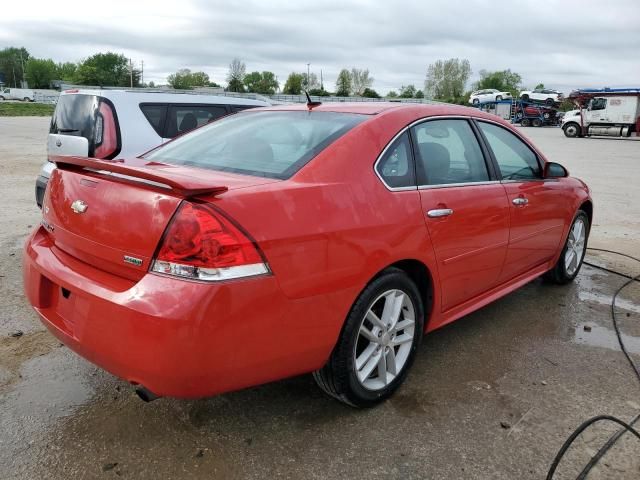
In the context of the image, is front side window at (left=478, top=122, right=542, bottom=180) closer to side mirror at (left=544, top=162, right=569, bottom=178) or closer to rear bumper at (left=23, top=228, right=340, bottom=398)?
side mirror at (left=544, top=162, right=569, bottom=178)

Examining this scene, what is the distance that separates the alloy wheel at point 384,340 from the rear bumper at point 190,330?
1.16 ft

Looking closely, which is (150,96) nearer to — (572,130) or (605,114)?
(572,130)

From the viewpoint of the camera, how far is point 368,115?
9.67 feet

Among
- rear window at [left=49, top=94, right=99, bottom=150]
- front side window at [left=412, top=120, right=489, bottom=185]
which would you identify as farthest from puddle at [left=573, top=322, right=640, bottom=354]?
rear window at [left=49, top=94, right=99, bottom=150]

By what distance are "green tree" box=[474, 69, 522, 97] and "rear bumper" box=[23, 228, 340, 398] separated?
129309 mm

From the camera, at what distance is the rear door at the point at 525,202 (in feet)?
12.1

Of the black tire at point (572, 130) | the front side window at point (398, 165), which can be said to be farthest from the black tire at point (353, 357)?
the black tire at point (572, 130)

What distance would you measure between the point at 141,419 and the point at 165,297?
93 centimetres

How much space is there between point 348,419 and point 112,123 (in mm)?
4081

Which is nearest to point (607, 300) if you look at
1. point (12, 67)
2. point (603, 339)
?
point (603, 339)

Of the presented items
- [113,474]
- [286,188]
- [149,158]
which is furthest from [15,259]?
[286,188]

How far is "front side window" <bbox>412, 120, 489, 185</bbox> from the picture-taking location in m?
3.04

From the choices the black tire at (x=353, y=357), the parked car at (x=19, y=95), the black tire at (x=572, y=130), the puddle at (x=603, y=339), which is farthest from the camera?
the parked car at (x=19, y=95)

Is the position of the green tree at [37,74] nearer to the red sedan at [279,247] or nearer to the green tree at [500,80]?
the green tree at [500,80]
